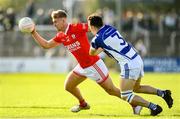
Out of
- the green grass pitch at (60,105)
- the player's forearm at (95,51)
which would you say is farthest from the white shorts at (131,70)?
the green grass pitch at (60,105)

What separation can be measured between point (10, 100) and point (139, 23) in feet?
70.3

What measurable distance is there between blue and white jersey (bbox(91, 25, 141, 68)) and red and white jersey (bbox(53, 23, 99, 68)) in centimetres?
136

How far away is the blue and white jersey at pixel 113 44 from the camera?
1434cm

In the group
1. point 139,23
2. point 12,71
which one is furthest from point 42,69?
point 139,23

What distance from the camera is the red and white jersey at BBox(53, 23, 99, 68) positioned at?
51.6ft

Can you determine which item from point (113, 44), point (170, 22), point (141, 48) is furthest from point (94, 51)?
point (170, 22)

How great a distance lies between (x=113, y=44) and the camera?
14.4 m

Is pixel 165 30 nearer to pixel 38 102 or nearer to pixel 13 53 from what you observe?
pixel 13 53

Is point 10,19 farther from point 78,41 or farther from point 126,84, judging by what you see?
point 126,84

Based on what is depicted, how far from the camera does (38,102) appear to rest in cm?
1916

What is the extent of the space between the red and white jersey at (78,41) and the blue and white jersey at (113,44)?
136 centimetres

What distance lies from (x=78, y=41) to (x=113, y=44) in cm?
163

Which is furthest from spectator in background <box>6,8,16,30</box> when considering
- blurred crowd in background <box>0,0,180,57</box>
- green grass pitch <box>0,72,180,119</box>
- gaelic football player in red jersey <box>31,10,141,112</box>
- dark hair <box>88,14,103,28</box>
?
dark hair <box>88,14,103,28</box>

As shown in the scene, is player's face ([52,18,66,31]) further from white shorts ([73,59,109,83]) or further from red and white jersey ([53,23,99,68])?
white shorts ([73,59,109,83])
